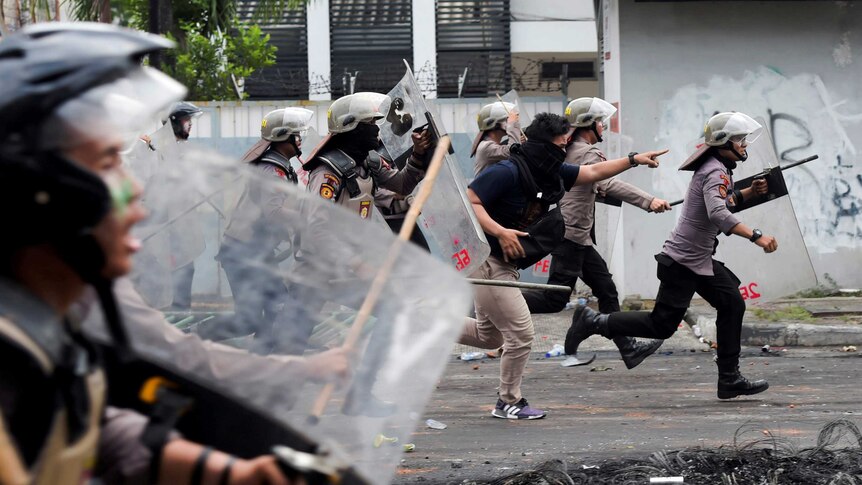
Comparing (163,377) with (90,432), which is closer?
(90,432)

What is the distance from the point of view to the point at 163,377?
1.82 meters

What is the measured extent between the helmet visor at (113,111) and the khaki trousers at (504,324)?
16.5 ft

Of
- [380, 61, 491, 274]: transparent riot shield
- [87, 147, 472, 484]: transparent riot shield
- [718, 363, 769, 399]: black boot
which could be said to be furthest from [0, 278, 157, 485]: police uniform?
[718, 363, 769, 399]: black boot

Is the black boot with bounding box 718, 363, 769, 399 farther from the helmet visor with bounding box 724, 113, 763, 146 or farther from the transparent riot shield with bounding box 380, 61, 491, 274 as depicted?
the transparent riot shield with bounding box 380, 61, 491, 274

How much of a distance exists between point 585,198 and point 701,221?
1655 millimetres

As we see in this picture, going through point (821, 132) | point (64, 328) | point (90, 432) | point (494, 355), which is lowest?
point (494, 355)

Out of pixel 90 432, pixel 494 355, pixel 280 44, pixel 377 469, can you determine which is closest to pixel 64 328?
pixel 90 432

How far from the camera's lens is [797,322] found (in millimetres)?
10133

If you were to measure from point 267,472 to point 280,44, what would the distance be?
74.2 ft

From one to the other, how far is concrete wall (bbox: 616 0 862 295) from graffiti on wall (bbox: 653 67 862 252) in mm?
10

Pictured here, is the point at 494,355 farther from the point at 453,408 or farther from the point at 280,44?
the point at 280,44

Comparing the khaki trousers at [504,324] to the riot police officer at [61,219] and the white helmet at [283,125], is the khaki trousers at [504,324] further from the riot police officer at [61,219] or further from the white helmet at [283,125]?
the riot police officer at [61,219]

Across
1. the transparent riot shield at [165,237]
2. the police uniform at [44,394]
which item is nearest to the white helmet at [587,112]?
the transparent riot shield at [165,237]

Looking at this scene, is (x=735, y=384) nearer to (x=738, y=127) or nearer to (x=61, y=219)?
(x=738, y=127)
